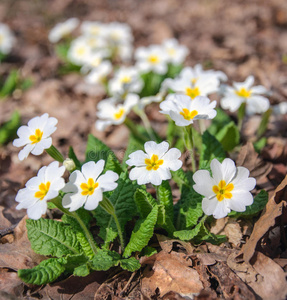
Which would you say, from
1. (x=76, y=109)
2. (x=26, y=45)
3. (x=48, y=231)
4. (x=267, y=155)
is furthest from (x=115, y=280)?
(x=26, y=45)

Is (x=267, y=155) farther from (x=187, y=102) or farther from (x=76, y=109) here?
(x=76, y=109)

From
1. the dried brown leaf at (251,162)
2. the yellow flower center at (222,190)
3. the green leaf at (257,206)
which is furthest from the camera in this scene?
the dried brown leaf at (251,162)

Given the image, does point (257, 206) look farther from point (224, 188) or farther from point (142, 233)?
point (142, 233)

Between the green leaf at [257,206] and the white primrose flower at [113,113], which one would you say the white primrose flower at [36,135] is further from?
the green leaf at [257,206]

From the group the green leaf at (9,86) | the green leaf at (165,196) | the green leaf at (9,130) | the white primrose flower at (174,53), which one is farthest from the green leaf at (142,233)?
the green leaf at (9,86)

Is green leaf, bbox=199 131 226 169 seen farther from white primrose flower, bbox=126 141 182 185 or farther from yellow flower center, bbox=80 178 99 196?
yellow flower center, bbox=80 178 99 196

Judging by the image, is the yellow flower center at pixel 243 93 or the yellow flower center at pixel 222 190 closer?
the yellow flower center at pixel 222 190

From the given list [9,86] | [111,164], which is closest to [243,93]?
[111,164]
